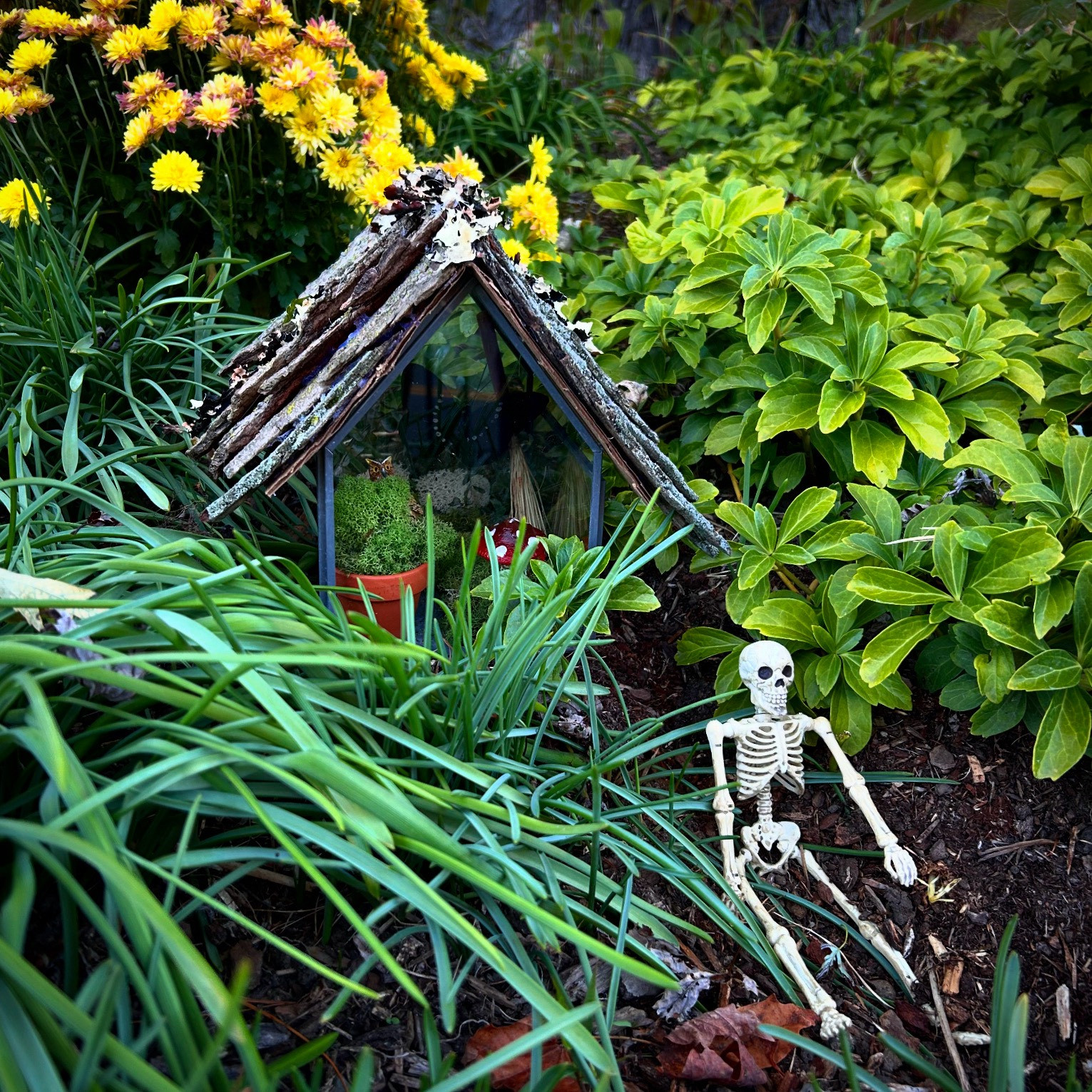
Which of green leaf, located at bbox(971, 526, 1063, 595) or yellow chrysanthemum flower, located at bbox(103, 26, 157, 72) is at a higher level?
yellow chrysanthemum flower, located at bbox(103, 26, 157, 72)

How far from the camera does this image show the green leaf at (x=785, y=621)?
2049 millimetres

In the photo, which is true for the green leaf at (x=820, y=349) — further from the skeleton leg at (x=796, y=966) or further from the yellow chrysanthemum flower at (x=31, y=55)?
the yellow chrysanthemum flower at (x=31, y=55)

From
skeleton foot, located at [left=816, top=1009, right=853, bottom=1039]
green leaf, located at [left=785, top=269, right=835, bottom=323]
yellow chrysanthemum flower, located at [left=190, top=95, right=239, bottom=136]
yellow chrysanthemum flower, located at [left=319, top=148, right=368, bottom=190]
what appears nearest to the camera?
skeleton foot, located at [left=816, top=1009, right=853, bottom=1039]

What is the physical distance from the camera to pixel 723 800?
1854 mm

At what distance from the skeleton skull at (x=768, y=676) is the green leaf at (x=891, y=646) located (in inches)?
7.4

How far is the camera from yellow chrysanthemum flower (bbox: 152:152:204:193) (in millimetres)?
2533

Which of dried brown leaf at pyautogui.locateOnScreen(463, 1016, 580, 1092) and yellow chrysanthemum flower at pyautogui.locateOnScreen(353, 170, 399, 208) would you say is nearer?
dried brown leaf at pyautogui.locateOnScreen(463, 1016, 580, 1092)

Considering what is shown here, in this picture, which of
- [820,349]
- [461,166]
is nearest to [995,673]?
[820,349]

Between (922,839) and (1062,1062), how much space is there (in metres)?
0.45

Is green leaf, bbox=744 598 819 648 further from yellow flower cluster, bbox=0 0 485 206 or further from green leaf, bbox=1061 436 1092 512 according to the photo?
yellow flower cluster, bbox=0 0 485 206

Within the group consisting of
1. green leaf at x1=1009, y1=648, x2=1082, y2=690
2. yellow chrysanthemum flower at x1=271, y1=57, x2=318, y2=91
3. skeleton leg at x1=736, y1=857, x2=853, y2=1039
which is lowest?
skeleton leg at x1=736, y1=857, x2=853, y2=1039

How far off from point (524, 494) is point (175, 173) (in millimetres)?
1296

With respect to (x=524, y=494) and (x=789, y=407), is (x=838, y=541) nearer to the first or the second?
(x=789, y=407)

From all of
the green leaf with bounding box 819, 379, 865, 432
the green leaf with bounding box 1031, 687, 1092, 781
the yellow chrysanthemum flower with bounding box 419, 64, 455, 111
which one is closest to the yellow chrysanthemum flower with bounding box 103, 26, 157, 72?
the yellow chrysanthemum flower with bounding box 419, 64, 455, 111
